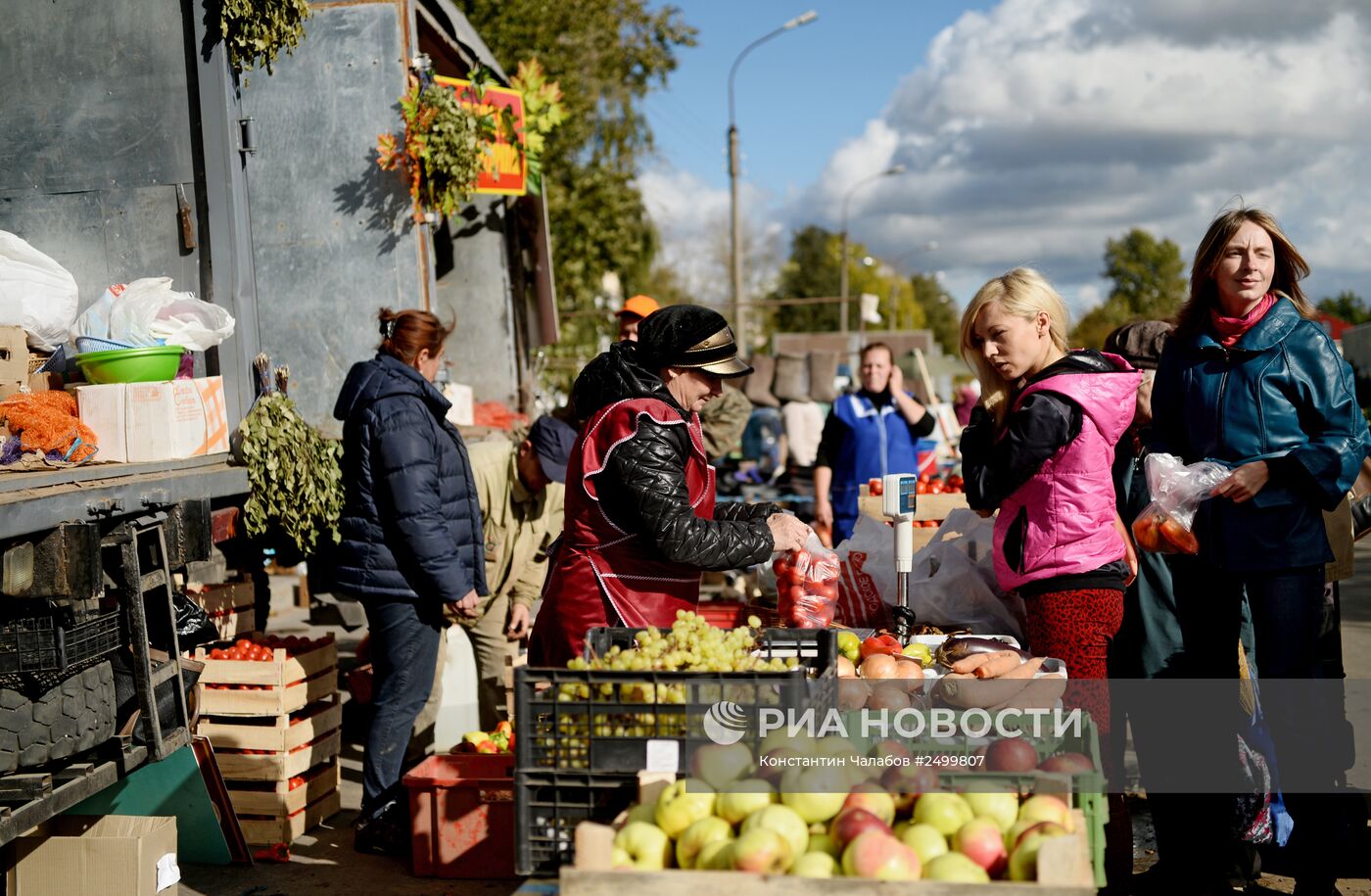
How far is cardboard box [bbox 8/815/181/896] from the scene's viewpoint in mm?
3689

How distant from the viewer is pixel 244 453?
4719 mm

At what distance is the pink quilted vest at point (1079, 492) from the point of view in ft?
10.7

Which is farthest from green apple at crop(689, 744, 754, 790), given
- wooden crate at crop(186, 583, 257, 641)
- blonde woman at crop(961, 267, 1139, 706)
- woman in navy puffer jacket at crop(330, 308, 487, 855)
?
wooden crate at crop(186, 583, 257, 641)

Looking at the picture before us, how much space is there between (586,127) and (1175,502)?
1457 cm

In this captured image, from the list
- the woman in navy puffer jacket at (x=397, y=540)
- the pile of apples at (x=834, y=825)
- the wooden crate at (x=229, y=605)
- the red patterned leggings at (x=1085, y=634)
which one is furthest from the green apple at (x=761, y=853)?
the wooden crate at (x=229, y=605)

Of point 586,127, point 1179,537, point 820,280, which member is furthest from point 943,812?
point 820,280

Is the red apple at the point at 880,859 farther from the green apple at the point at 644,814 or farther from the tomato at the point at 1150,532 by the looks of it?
the tomato at the point at 1150,532

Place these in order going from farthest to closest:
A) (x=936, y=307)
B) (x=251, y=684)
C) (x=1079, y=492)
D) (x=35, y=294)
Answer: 1. (x=936, y=307)
2. (x=251, y=684)
3. (x=35, y=294)
4. (x=1079, y=492)

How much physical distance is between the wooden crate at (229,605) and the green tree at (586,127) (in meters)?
10.3

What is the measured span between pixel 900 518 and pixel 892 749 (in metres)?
1.40

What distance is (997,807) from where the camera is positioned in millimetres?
2381

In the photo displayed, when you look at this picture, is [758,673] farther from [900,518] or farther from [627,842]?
[900,518]

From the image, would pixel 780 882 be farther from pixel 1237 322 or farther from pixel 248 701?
pixel 248 701

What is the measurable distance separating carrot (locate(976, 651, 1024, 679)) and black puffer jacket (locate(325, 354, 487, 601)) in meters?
2.19
